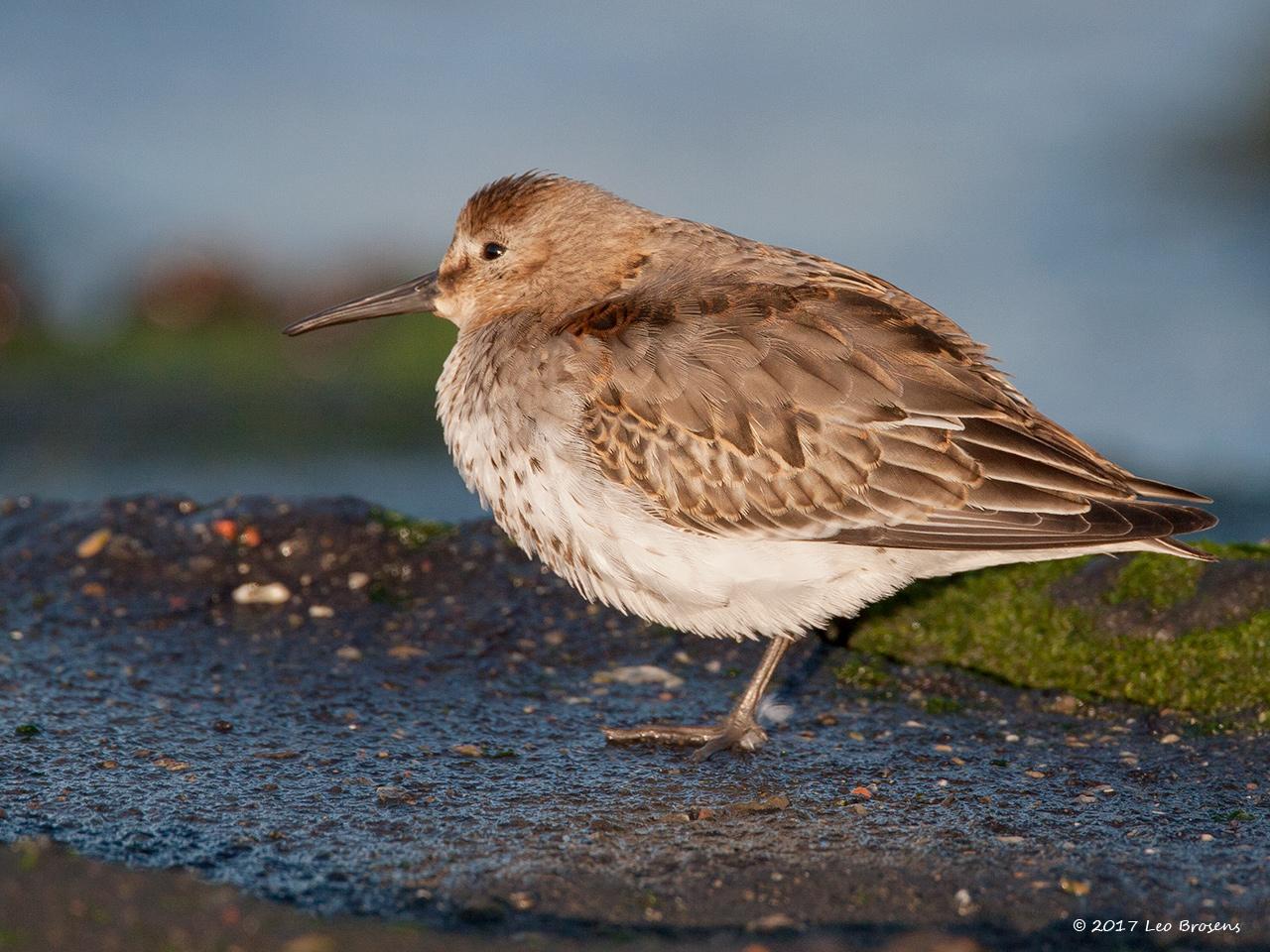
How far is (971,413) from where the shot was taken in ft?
17.5

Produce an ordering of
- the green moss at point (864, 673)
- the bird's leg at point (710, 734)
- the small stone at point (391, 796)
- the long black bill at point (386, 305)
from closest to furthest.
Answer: the small stone at point (391, 796), the bird's leg at point (710, 734), the green moss at point (864, 673), the long black bill at point (386, 305)

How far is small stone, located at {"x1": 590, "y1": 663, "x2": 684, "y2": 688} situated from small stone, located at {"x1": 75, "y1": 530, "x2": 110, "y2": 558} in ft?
8.45

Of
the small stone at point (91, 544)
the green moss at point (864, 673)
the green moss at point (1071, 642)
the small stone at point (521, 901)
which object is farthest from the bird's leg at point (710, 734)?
the small stone at point (91, 544)

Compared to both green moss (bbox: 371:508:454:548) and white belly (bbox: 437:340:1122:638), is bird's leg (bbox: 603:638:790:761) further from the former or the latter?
green moss (bbox: 371:508:454:548)

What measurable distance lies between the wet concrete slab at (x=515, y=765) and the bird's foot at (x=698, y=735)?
3.8 inches

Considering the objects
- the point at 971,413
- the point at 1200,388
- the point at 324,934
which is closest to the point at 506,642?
the point at 971,413

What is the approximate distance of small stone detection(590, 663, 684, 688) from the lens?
6.11 meters

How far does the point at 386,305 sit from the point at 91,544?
185 centimetres

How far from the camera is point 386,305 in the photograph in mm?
6773

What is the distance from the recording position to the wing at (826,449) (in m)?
5.24

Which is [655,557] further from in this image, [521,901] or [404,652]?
[521,901]

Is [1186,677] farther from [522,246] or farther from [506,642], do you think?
[522,246]

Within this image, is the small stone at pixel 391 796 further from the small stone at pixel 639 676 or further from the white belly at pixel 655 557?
the small stone at pixel 639 676

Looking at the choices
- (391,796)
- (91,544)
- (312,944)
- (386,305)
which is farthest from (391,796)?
(91,544)
